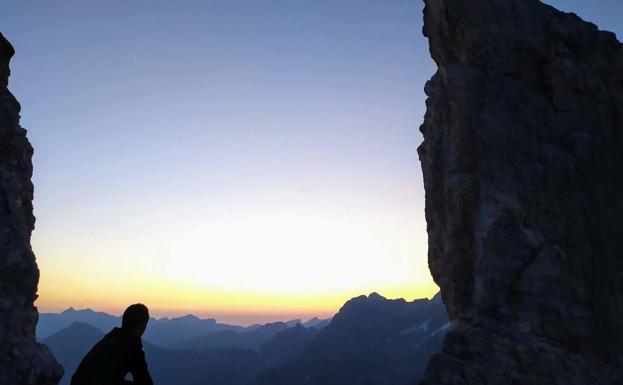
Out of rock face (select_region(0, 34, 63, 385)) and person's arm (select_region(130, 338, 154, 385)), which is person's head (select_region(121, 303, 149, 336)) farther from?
rock face (select_region(0, 34, 63, 385))

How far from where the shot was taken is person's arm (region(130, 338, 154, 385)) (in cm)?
647

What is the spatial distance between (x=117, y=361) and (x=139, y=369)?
0.98ft

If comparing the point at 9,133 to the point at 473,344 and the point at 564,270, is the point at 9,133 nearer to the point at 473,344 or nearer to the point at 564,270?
the point at 473,344

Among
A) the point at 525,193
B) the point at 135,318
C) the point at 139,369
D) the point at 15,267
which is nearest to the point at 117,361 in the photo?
the point at 139,369

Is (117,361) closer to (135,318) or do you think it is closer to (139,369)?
(139,369)

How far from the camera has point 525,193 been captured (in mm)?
30766

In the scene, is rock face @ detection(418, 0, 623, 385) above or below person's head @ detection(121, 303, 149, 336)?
above

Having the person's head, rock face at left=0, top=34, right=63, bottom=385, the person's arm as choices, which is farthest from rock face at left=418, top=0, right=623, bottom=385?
the person's arm

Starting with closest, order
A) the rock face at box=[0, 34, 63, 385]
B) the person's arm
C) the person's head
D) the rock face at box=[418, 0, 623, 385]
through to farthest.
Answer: the person's arm, the person's head, the rock face at box=[0, 34, 63, 385], the rock face at box=[418, 0, 623, 385]

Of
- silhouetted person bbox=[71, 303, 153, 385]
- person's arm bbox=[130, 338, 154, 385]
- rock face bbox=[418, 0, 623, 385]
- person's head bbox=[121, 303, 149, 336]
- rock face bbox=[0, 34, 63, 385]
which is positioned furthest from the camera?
rock face bbox=[418, 0, 623, 385]

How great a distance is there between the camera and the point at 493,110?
1266 inches

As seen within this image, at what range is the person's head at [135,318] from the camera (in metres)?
6.82

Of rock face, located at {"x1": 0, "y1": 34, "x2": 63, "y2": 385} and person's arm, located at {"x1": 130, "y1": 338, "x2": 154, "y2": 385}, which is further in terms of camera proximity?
rock face, located at {"x1": 0, "y1": 34, "x2": 63, "y2": 385}

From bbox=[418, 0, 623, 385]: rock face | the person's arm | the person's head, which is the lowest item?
the person's arm
